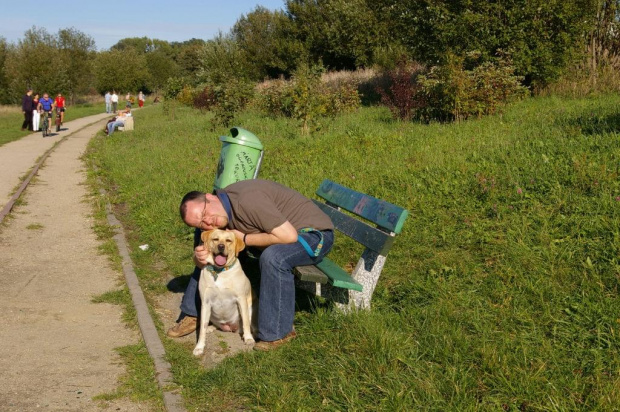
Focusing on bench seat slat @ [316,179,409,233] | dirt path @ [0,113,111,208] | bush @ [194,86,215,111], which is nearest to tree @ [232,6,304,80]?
bush @ [194,86,215,111]

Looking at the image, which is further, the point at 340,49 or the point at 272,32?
the point at 272,32

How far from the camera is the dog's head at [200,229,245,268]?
4.89m

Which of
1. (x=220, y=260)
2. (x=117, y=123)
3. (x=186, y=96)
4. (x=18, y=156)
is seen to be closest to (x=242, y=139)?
(x=220, y=260)

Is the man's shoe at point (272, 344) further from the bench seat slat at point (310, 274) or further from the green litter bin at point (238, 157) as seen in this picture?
the green litter bin at point (238, 157)

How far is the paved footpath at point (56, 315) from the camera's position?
14.7 ft

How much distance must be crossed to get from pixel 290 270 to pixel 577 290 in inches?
81.8

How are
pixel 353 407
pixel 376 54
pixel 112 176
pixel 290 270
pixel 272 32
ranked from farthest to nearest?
pixel 272 32
pixel 376 54
pixel 112 176
pixel 290 270
pixel 353 407

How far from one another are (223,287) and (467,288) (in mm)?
1919

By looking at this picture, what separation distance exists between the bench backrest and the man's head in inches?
44.9

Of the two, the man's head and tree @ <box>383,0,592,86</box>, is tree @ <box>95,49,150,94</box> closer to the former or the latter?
tree @ <box>383,0,592,86</box>

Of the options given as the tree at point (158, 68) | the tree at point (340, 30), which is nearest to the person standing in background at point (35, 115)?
the tree at point (340, 30)

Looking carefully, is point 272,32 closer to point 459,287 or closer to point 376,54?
point 376,54

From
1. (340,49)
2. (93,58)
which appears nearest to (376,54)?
(340,49)

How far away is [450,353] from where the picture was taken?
13.8ft
